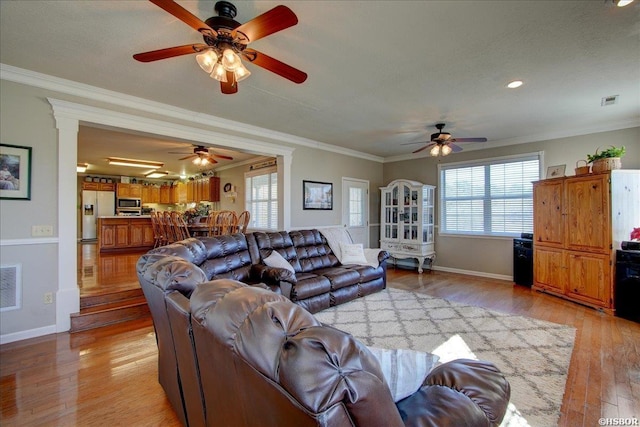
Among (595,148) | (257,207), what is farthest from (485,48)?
(257,207)

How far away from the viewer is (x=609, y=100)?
3512mm

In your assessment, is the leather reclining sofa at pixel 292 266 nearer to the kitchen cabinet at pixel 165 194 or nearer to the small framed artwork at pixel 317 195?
the small framed artwork at pixel 317 195

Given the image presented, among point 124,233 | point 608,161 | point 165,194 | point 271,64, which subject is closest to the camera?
point 271,64

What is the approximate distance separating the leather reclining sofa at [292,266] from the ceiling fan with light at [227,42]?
1610 mm

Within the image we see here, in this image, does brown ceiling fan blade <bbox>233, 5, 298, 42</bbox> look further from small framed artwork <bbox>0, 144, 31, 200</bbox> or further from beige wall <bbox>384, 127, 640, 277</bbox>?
beige wall <bbox>384, 127, 640, 277</bbox>

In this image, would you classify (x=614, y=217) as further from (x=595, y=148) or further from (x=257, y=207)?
(x=257, y=207)

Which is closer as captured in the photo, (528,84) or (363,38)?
(363,38)

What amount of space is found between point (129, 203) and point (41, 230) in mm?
7455

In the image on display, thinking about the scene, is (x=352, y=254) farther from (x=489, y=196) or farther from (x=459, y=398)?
(x=459, y=398)

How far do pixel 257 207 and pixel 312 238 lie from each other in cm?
306

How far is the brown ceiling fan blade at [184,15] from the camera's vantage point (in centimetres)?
152

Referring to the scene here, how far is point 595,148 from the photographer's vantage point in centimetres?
454

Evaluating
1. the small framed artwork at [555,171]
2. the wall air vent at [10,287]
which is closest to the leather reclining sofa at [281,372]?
the wall air vent at [10,287]

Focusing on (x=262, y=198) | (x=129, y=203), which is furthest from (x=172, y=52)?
(x=129, y=203)
